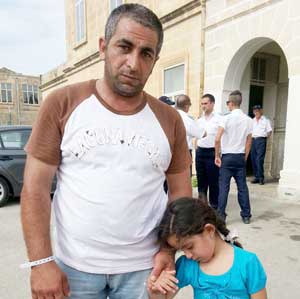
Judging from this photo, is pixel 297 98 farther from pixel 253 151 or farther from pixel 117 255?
pixel 117 255

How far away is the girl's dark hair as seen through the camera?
1282 mm

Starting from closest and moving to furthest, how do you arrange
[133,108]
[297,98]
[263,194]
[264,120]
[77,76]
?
1. [133,108]
2. [297,98]
3. [263,194]
4. [264,120]
5. [77,76]

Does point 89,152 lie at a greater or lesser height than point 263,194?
greater

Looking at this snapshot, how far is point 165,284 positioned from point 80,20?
13283 millimetres

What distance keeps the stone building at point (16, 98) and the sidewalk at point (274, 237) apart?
125 ft

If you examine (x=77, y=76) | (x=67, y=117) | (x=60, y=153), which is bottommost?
(x=60, y=153)

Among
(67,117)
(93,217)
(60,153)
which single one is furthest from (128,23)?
(93,217)

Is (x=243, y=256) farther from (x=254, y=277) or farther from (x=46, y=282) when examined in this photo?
(x=46, y=282)

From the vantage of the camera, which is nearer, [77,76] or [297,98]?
[297,98]

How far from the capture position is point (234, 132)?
14.1 feet

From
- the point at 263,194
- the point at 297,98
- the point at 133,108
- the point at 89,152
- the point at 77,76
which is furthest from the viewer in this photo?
the point at 77,76

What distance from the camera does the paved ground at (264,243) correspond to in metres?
2.67

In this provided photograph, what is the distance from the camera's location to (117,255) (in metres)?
1.22

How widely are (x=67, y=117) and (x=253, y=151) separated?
663cm
